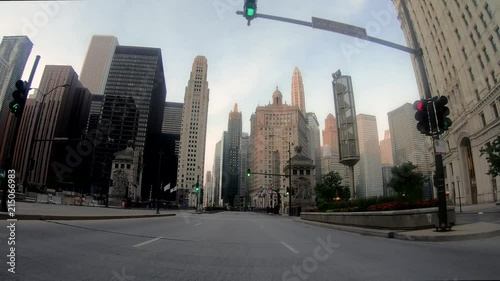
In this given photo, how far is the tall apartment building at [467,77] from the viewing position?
1610 inches

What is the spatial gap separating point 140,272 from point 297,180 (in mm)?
67399

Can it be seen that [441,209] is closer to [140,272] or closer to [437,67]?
[140,272]

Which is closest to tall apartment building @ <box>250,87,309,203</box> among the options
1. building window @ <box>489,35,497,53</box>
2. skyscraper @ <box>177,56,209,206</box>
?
skyscraper @ <box>177,56,209,206</box>

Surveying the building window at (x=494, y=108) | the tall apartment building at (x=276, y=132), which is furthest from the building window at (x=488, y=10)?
the tall apartment building at (x=276, y=132)

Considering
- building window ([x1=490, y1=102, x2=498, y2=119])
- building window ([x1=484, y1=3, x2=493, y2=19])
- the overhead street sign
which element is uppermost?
building window ([x1=484, y1=3, x2=493, y2=19])

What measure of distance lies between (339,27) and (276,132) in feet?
406

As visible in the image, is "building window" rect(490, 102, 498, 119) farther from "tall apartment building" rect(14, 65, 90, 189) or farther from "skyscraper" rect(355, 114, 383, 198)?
"tall apartment building" rect(14, 65, 90, 189)

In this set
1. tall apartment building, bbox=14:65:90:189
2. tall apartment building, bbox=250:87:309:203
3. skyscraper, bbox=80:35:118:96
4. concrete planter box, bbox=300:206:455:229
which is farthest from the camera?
tall apartment building, bbox=250:87:309:203

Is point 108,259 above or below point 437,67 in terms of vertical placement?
below

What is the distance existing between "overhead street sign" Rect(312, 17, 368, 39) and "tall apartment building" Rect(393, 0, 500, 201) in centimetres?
3072

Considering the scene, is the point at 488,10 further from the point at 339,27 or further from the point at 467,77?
the point at 339,27

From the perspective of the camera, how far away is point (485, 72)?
1704 inches

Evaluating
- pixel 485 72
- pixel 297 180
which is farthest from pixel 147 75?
pixel 485 72

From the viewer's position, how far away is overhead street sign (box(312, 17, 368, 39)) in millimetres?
8820
